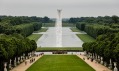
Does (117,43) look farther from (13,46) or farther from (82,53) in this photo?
(82,53)

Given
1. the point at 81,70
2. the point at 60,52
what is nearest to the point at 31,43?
the point at 60,52

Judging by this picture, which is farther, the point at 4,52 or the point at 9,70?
the point at 9,70

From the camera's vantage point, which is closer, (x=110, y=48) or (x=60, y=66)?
(x=110, y=48)

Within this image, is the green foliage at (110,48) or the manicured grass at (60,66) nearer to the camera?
the green foliage at (110,48)

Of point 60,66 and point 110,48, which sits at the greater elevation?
point 110,48

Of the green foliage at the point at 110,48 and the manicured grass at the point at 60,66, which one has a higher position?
the green foliage at the point at 110,48

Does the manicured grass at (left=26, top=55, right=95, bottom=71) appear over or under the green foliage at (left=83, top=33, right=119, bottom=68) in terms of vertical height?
under

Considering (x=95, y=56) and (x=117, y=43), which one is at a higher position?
Result: (x=117, y=43)

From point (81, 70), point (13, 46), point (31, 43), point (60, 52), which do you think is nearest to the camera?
point (81, 70)

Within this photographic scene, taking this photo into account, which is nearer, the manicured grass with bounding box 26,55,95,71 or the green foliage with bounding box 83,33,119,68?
the green foliage with bounding box 83,33,119,68

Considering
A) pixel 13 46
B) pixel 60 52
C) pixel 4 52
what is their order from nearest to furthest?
pixel 4 52 → pixel 13 46 → pixel 60 52
